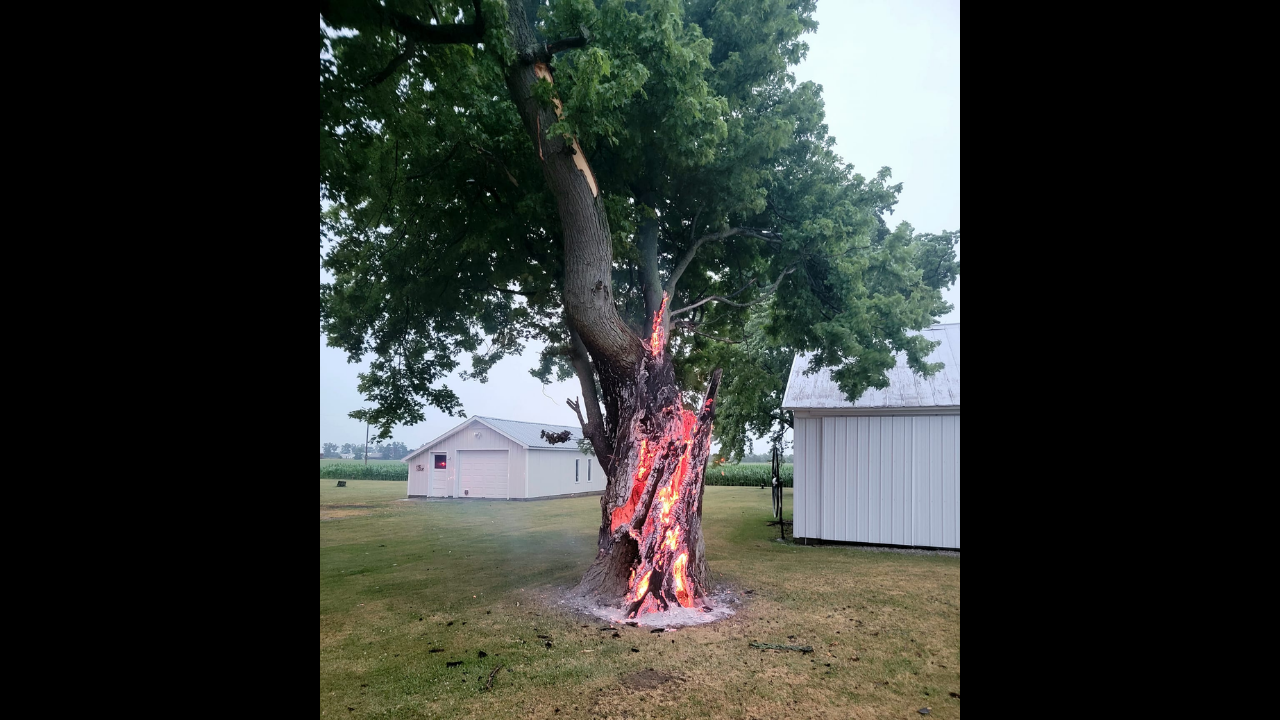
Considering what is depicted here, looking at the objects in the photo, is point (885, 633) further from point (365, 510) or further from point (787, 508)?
point (365, 510)

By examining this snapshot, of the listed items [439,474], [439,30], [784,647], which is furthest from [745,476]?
[439,30]

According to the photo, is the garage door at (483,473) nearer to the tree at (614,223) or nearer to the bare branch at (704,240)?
the tree at (614,223)

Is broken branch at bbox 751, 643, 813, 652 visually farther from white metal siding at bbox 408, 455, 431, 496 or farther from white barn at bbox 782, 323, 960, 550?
white metal siding at bbox 408, 455, 431, 496

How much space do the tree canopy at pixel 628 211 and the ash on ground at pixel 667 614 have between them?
2.55 metres

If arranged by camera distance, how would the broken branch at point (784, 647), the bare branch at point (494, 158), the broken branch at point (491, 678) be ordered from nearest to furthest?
the broken branch at point (491, 678), the broken branch at point (784, 647), the bare branch at point (494, 158)

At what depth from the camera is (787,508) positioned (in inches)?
656

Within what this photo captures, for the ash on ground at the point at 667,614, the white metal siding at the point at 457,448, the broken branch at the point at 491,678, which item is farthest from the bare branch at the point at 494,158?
the white metal siding at the point at 457,448

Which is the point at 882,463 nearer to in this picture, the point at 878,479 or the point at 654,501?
the point at 878,479

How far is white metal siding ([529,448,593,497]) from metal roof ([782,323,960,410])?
34.2 feet

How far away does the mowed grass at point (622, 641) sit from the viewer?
3621 millimetres

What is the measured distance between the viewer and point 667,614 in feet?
18.4
